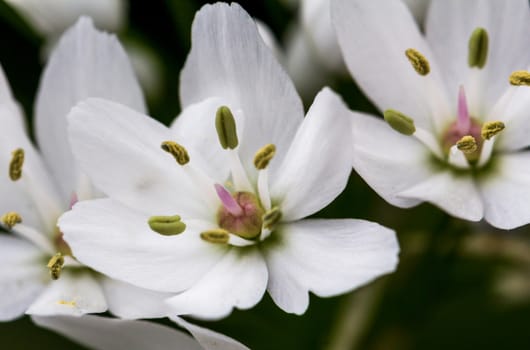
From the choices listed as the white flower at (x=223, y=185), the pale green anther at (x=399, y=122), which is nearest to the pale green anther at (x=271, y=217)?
the white flower at (x=223, y=185)

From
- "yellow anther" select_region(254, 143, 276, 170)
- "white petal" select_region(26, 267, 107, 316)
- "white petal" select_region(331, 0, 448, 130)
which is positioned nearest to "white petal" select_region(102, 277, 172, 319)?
"white petal" select_region(26, 267, 107, 316)

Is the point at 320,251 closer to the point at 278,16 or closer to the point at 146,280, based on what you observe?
the point at 146,280

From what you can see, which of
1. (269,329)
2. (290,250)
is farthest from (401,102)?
(269,329)

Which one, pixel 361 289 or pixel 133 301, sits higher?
pixel 133 301

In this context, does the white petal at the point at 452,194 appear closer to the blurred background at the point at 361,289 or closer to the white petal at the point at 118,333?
the blurred background at the point at 361,289

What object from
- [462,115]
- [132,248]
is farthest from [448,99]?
[132,248]

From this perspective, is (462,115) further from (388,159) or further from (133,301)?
(133,301)
